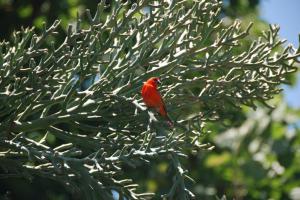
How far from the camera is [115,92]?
12.6 feet

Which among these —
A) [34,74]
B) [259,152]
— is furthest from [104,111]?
[259,152]

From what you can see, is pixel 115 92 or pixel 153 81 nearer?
Answer: pixel 115 92

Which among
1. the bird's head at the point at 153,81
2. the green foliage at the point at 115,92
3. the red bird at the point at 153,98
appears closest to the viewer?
the green foliage at the point at 115,92

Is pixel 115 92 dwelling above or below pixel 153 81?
below

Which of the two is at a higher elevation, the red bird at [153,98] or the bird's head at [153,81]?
the bird's head at [153,81]

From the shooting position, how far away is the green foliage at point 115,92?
135 inches

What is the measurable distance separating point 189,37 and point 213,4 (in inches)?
13.4

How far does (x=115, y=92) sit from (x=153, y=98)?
0.22m

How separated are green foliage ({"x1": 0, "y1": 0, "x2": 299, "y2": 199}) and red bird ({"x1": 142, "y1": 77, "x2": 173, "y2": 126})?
0.06 meters

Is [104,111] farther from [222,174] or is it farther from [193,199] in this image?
[222,174]

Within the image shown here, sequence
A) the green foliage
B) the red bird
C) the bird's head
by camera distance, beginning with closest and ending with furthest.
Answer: the green foliage, the red bird, the bird's head

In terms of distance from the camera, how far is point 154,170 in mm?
8289

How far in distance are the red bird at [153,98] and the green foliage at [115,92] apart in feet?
0.21

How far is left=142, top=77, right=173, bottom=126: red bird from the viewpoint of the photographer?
3.87 m
